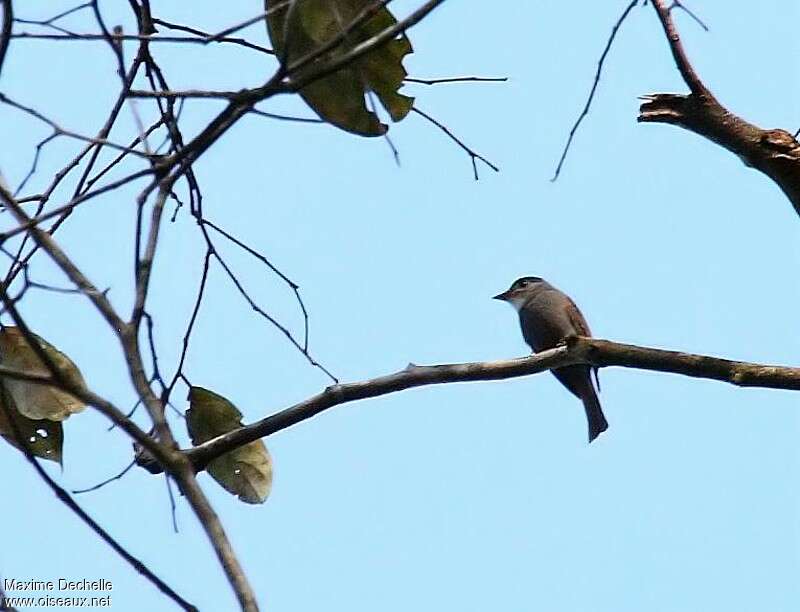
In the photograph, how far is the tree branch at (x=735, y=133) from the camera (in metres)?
3.43

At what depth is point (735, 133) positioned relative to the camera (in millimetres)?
3441

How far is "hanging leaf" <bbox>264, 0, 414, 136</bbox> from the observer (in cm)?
298

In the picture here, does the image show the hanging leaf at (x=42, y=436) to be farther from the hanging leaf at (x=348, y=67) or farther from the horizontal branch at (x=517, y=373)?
the hanging leaf at (x=348, y=67)

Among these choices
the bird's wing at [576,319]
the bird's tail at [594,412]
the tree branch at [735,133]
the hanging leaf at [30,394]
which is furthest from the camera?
the bird's wing at [576,319]

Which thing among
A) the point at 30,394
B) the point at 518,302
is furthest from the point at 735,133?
the point at 518,302

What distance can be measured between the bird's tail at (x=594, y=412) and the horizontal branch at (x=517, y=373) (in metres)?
3.25

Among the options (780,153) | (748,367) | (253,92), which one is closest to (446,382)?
(748,367)

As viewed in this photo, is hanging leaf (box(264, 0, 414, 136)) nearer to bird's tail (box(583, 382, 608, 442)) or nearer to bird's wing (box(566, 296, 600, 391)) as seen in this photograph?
bird's tail (box(583, 382, 608, 442))

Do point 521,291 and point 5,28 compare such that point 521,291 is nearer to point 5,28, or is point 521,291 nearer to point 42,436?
point 42,436

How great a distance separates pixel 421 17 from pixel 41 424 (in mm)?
2142

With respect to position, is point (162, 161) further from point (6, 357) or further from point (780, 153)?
point (780, 153)

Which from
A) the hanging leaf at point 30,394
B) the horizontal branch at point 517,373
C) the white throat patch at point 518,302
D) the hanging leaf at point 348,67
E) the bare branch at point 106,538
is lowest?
the bare branch at point 106,538

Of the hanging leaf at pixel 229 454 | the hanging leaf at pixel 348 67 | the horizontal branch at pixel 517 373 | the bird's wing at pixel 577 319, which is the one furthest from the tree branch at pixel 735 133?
the bird's wing at pixel 577 319

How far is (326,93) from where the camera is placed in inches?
124
